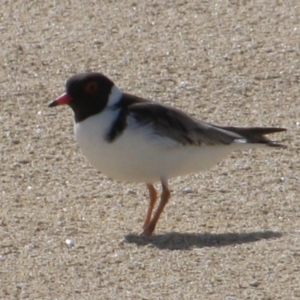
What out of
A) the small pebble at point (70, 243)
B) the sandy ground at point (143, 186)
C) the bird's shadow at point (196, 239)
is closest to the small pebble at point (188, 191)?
the sandy ground at point (143, 186)

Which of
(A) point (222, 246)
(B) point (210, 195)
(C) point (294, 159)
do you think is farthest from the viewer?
(C) point (294, 159)

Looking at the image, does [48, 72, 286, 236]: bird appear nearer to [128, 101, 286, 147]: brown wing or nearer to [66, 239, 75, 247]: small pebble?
[128, 101, 286, 147]: brown wing

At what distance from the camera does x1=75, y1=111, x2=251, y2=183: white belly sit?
25.4 ft

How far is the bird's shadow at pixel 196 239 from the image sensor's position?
7539 mm

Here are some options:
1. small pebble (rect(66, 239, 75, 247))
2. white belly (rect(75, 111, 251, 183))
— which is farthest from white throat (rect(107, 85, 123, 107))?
small pebble (rect(66, 239, 75, 247))

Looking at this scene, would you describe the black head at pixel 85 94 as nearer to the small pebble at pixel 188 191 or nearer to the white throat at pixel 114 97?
the white throat at pixel 114 97

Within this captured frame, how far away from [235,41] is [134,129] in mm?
4465

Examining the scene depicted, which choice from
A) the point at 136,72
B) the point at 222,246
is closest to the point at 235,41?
the point at 136,72

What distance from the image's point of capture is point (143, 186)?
9.05 metres

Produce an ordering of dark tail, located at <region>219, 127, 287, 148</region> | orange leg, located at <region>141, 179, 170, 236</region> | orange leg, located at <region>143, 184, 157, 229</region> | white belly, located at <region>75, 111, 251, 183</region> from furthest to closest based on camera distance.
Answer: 1. dark tail, located at <region>219, 127, 287, 148</region>
2. orange leg, located at <region>143, 184, 157, 229</region>
3. orange leg, located at <region>141, 179, 170, 236</region>
4. white belly, located at <region>75, 111, 251, 183</region>

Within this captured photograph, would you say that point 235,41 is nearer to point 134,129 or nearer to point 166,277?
point 134,129

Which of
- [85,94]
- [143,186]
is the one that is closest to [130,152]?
[85,94]

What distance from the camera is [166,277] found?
6.92 m

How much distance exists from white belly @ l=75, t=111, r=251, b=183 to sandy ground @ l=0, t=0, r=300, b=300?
451 mm
